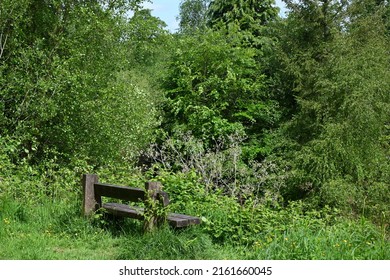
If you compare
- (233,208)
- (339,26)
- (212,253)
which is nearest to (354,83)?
(339,26)

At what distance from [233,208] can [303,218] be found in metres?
0.92

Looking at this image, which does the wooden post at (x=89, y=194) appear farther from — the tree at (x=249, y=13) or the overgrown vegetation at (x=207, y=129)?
the tree at (x=249, y=13)

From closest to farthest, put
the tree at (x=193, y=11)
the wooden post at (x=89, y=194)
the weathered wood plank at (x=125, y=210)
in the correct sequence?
the weathered wood plank at (x=125, y=210), the wooden post at (x=89, y=194), the tree at (x=193, y=11)

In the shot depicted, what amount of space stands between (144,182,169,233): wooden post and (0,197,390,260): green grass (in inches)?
7.2

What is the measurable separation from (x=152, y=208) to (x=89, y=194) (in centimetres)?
118

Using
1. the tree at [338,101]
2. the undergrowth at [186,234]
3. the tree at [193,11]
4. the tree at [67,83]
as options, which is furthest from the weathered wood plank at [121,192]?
→ the tree at [193,11]

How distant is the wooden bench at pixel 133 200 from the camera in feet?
17.2

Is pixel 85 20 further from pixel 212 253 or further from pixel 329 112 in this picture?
pixel 212 253

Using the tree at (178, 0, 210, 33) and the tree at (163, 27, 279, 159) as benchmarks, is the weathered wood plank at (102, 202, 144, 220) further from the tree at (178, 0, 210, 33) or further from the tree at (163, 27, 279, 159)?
the tree at (178, 0, 210, 33)

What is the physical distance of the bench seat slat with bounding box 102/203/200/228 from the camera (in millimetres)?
5065

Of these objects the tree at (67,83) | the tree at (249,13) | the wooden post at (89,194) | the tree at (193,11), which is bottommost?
the wooden post at (89,194)

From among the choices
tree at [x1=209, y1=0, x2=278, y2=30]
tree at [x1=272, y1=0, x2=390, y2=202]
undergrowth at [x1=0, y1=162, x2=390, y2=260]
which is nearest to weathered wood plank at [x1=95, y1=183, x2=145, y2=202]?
undergrowth at [x1=0, y1=162, x2=390, y2=260]

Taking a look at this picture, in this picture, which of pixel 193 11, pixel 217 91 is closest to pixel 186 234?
pixel 217 91

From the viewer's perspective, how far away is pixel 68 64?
10750 mm
